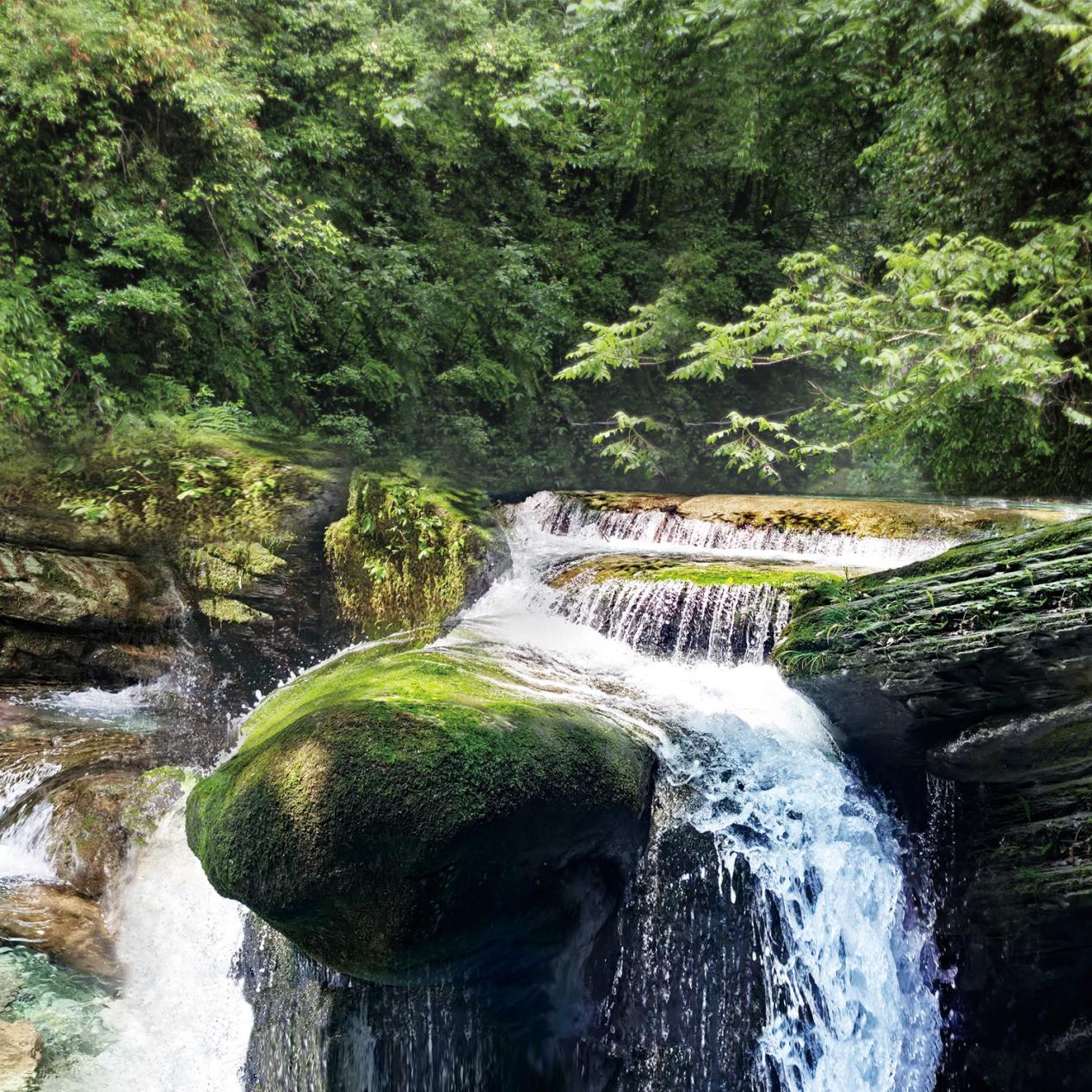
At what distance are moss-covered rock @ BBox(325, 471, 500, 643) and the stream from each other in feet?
5.91

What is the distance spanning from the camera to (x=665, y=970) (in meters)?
3.47

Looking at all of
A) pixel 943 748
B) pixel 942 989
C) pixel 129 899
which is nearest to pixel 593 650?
pixel 943 748

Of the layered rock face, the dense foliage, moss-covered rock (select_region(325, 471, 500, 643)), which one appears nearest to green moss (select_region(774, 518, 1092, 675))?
the layered rock face

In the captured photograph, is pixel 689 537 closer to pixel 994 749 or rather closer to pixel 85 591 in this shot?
pixel 994 749

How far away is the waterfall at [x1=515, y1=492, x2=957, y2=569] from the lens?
668cm

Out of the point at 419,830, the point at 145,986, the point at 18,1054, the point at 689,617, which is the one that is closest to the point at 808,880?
the point at 419,830

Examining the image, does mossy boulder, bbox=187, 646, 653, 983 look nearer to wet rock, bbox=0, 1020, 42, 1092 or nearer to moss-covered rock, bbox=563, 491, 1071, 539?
wet rock, bbox=0, 1020, 42, 1092

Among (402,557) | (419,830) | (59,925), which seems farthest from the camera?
(402,557)

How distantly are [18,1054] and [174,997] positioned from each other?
681 mm

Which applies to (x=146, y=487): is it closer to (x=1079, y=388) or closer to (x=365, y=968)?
(x=365, y=968)

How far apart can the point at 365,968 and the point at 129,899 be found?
2388 millimetres

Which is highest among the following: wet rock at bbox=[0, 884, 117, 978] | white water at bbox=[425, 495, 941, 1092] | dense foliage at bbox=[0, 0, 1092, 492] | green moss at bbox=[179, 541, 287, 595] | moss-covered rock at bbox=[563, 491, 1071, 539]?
dense foliage at bbox=[0, 0, 1092, 492]

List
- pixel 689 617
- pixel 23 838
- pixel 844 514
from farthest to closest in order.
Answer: pixel 844 514 < pixel 689 617 < pixel 23 838

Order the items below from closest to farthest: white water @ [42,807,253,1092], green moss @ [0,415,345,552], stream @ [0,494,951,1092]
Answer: stream @ [0,494,951,1092]
white water @ [42,807,253,1092]
green moss @ [0,415,345,552]
